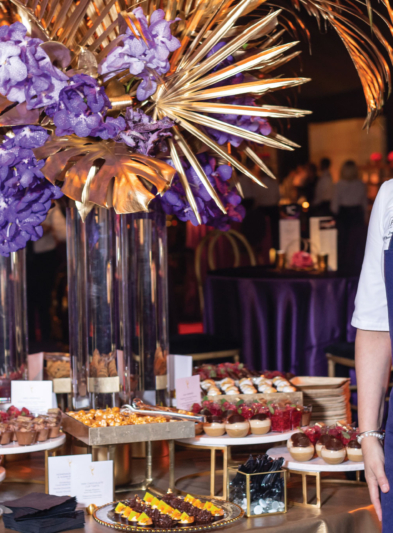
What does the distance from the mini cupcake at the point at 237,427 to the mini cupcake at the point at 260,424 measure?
0.8 inches

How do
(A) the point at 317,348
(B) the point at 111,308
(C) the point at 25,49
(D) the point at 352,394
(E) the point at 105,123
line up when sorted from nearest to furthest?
(C) the point at 25,49, (E) the point at 105,123, (B) the point at 111,308, (D) the point at 352,394, (A) the point at 317,348

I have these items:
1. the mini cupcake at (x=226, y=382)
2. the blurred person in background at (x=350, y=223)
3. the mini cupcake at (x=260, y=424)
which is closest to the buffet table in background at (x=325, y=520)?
the mini cupcake at (x=260, y=424)

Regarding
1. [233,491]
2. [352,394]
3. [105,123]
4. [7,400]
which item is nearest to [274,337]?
[352,394]

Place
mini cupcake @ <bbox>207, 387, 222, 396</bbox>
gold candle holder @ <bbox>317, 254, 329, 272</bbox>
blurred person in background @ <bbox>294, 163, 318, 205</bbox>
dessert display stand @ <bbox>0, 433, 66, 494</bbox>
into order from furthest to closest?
blurred person in background @ <bbox>294, 163, 318, 205</bbox>
gold candle holder @ <bbox>317, 254, 329, 272</bbox>
mini cupcake @ <bbox>207, 387, 222, 396</bbox>
dessert display stand @ <bbox>0, 433, 66, 494</bbox>

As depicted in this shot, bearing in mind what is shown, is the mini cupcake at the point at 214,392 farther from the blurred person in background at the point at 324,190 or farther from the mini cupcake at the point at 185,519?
the blurred person in background at the point at 324,190

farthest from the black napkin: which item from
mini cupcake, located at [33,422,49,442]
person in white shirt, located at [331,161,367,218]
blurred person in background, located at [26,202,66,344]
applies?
person in white shirt, located at [331,161,367,218]

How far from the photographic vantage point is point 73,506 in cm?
167

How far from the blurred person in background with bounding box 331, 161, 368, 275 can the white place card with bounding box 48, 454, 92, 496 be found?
284 cm

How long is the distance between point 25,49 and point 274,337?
277 centimetres

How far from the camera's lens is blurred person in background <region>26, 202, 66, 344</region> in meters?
6.21

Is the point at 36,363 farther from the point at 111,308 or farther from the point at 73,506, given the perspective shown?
the point at 73,506

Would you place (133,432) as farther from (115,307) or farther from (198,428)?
(115,307)

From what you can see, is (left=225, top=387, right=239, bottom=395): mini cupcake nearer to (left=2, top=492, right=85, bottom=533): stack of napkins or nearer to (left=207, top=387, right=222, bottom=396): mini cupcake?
(left=207, top=387, right=222, bottom=396): mini cupcake

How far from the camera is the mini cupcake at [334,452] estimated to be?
182cm
